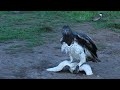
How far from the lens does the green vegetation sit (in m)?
9.44

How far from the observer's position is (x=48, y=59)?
7188mm

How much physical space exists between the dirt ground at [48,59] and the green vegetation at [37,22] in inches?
15.3

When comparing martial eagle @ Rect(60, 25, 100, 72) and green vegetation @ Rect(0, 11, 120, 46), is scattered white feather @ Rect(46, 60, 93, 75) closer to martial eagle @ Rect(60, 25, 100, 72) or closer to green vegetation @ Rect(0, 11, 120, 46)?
martial eagle @ Rect(60, 25, 100, 72)

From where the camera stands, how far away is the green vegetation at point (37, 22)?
372 inches

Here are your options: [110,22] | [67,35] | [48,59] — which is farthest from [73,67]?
[110,22]

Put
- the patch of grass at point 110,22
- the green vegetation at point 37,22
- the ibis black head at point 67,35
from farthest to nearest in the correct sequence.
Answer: the patch of grass at point 110,22
the green vegetation at point 37,22
the ibis black head at point 67,35

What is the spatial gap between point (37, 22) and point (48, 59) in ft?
Result: 14.1

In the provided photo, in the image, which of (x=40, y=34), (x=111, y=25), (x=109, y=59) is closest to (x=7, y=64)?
(x=109, y=59)

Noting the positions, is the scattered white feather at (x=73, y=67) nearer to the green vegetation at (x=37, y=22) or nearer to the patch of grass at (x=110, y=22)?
the green vegetation at (x=37, y=22)

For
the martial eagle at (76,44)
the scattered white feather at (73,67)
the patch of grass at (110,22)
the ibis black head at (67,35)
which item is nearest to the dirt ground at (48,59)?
the scattered white feather at (73,67)

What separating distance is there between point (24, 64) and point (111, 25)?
454cm

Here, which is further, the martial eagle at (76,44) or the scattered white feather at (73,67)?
the scattered white feather at (73,67)
